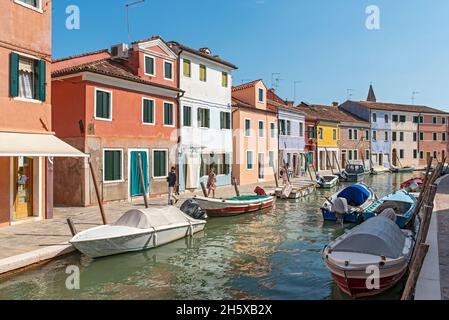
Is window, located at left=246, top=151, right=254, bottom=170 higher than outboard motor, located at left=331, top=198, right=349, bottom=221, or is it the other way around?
window, located at left=246, top=151, right=254, bottom=170

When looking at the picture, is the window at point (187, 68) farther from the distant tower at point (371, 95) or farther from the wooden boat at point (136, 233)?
the distant tower at point (371, 95)

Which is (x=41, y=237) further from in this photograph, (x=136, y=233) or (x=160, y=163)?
(x=160, y=163)

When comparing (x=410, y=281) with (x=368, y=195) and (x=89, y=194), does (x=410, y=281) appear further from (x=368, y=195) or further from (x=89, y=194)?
A: (x=89, y=194)

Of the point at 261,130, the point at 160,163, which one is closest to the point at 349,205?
the point at 160,163

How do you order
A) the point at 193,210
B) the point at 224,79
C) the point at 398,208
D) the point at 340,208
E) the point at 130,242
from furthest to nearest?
the point at 224,79 → the point at 340,208 → the point at 193,210 → the point at 398,208 → the point at 130,242

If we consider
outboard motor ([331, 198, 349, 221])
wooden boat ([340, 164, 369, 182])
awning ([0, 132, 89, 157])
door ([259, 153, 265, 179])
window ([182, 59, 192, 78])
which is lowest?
outboard motor ([331, 198, 349, 221])

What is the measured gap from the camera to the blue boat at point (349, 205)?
1569 centimetres

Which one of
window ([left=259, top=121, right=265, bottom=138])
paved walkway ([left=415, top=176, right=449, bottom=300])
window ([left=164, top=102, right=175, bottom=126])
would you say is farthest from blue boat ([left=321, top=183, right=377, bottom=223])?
window ([left=259, top=121, right=265, bottom=138])

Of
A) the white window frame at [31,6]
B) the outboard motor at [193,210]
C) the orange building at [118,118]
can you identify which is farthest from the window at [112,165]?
the white window frame at [31,6]

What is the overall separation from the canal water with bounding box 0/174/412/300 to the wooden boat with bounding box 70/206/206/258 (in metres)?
0.25

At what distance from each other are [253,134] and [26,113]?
20285mm

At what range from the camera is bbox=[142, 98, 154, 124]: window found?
67.0 feet

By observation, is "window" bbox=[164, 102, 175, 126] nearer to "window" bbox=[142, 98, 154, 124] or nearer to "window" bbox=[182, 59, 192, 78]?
"window" bbox=[142, 98, 154, 124]

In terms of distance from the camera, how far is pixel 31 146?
488 inches
